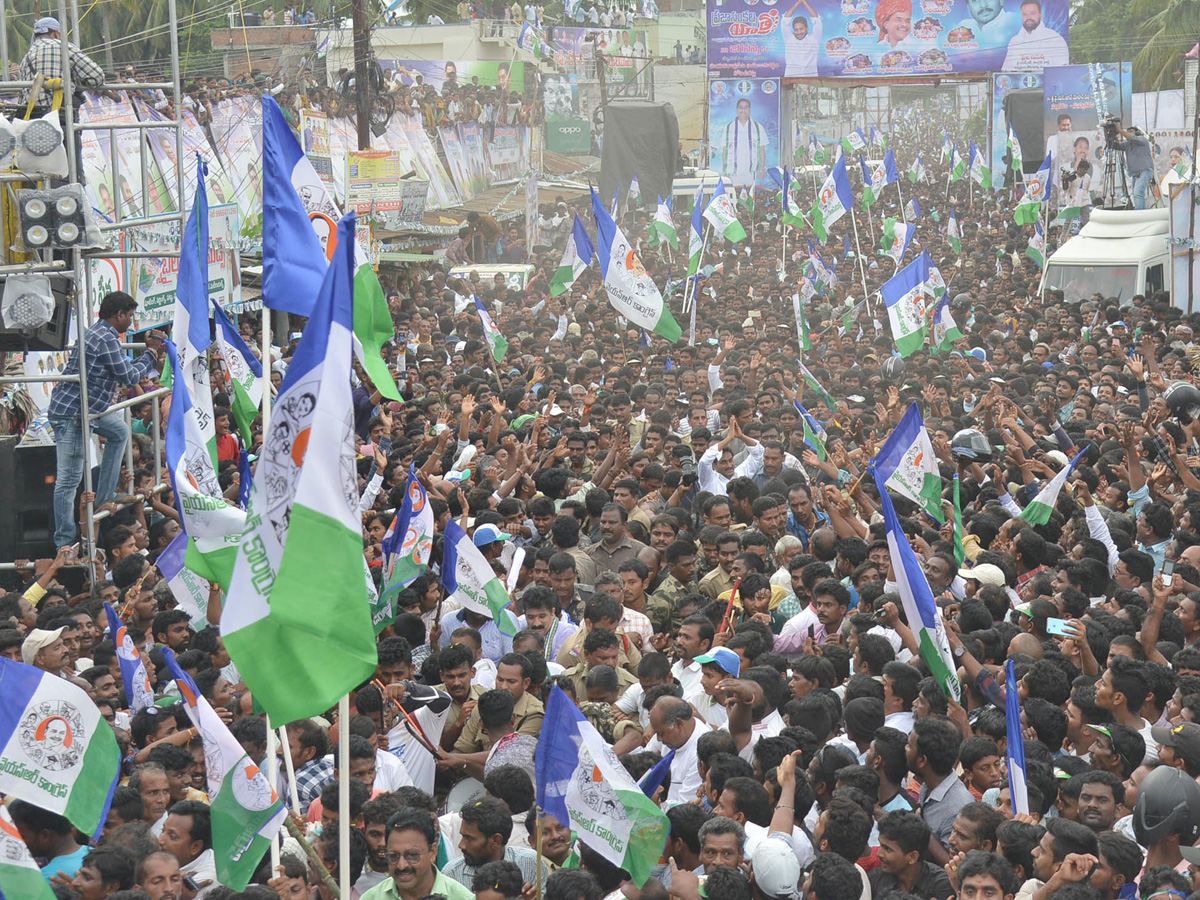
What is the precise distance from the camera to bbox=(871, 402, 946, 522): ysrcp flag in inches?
330

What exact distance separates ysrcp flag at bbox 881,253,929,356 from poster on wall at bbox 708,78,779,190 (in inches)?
1110

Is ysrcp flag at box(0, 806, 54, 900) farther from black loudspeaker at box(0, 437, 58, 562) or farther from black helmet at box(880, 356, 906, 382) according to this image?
black helmet at box(880, 356, 906, 382)

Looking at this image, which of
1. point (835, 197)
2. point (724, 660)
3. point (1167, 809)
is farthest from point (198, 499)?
point (835, 197)

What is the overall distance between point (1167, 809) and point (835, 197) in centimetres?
1636

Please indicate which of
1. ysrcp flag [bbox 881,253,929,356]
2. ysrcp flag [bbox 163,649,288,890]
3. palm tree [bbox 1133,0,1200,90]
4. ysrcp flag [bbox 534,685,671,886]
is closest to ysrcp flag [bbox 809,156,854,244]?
ysrcp flag [bbox 881,253,929,356]

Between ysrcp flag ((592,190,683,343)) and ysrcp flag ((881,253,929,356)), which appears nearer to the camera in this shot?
ysrcp flag ((881,253,929,356))

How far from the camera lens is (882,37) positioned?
131ft

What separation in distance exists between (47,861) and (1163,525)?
6714 mm

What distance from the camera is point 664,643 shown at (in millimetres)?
7898

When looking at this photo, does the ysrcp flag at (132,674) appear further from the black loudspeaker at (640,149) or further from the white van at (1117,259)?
the black loudspeaker at (640,149)

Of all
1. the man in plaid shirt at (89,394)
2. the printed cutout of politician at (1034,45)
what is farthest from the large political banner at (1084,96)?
the man in plaid shirt at (89,394)

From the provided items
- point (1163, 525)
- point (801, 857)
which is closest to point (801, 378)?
point (1163, 525)

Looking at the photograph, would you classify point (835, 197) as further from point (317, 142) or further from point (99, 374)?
point (99, 374)

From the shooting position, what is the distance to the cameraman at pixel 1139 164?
2858cm
